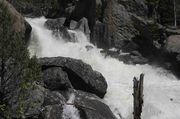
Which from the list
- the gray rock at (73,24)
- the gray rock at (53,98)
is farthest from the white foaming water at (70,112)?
the gray rock at (73,24)

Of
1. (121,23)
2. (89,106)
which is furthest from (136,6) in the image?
(89,106)

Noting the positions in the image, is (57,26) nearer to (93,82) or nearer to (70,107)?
(93,82)

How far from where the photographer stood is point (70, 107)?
22562 millimetres

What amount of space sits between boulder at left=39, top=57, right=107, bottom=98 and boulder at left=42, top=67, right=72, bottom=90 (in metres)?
0.46

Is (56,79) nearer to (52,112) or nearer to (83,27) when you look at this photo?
(52,112)

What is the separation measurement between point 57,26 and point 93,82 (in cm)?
1715

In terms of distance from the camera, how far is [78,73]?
25.6m

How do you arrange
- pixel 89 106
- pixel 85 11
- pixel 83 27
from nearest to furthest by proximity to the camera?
pixel 89 106 < pixel 83 27 < pixel 85 11

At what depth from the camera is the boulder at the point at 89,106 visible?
22.1 metres

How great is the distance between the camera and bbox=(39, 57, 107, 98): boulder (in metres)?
25.6

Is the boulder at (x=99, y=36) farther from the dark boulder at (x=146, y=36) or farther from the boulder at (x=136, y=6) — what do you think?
the boulder at (x=136, y=6)

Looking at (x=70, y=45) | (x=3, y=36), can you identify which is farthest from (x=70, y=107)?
(x=70, y=45)

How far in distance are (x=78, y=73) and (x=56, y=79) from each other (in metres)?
1.73

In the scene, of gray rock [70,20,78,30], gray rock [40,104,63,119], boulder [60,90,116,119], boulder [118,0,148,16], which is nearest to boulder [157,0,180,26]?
boulder [118,0,148,16]
